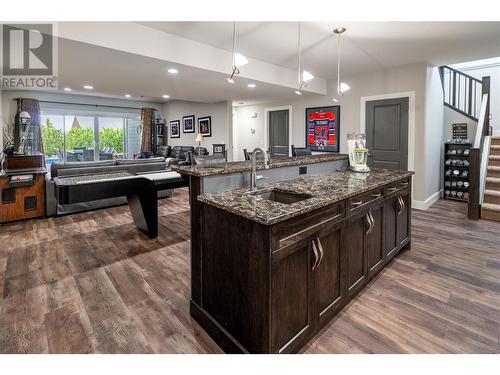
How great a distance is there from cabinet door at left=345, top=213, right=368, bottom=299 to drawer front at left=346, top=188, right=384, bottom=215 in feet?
0.21

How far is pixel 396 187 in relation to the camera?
9.06 ft

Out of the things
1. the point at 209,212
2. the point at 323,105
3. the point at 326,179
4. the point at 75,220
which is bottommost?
the point at 75,220

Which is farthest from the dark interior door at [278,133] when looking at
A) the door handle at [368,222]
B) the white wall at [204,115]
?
the door handle at [368,222]

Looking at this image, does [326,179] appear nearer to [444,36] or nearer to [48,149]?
[444,36]

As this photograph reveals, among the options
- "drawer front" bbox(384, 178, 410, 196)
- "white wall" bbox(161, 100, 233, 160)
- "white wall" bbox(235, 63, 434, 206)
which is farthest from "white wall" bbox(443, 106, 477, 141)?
"white wall" bbox(161, 100, 233, 160)

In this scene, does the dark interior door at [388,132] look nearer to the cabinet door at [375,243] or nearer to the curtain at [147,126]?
the cabinet door at [375,243]

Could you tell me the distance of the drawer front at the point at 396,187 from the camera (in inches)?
101

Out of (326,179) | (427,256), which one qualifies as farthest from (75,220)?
(427,256)

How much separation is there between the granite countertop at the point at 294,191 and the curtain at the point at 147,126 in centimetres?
894

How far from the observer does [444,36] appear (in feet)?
12.1

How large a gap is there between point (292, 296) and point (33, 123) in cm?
920

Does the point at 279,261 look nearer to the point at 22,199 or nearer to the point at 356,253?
the point at 356,253

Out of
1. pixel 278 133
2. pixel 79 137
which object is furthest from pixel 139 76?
pixel 79 137

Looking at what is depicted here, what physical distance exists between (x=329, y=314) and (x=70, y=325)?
5.83ft
